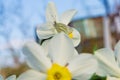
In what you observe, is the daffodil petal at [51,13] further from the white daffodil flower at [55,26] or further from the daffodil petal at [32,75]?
the daffodil petal at [32,75]

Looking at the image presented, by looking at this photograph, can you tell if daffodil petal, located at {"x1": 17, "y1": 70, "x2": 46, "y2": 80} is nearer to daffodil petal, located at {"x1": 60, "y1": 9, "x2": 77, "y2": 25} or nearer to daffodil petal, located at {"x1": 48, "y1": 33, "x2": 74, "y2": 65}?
daffodil petal, located at {"x1": 48, "y1": 33, "x2": 74, "y2": 65}

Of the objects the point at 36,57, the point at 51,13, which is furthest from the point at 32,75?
the point at 51,13

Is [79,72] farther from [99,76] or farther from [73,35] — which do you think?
[73,35]

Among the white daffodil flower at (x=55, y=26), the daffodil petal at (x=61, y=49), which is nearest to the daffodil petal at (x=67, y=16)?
the white daffodil flower at (x=55, y=26)

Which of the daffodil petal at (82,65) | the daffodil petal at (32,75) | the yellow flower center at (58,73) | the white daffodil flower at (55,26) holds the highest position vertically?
the white daffodil flower at (55,26)

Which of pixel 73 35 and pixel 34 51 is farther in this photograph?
pixel 73 35

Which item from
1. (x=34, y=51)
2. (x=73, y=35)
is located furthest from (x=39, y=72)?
(x=73, y=35)
